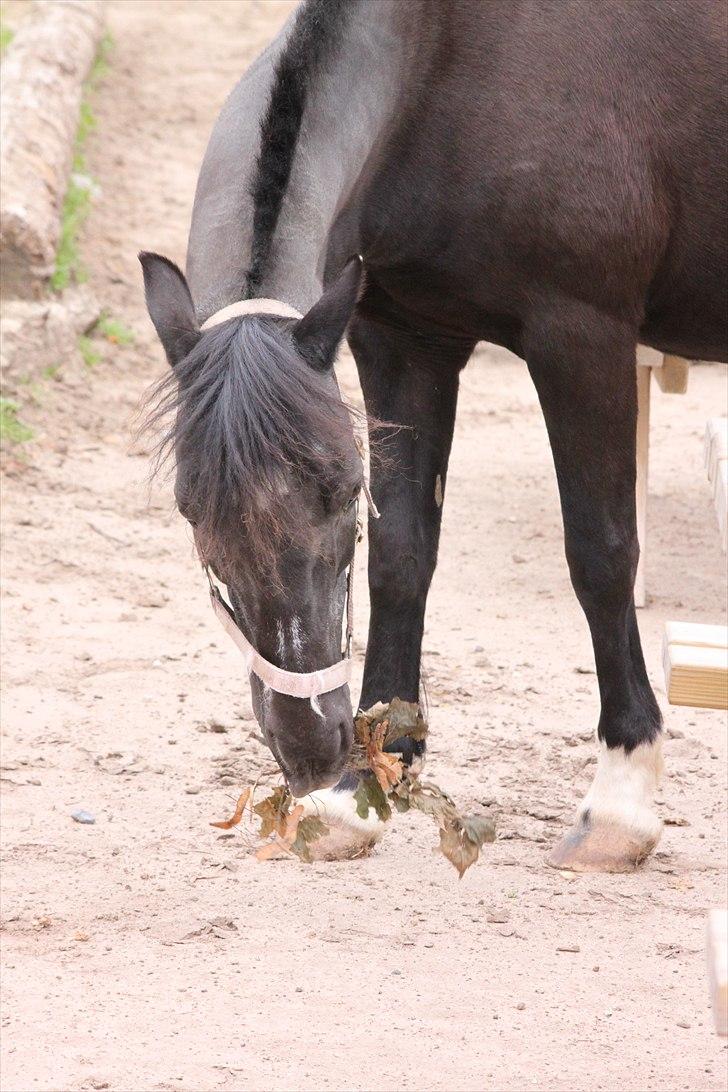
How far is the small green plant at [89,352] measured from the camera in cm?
656

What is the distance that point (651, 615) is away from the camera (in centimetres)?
490

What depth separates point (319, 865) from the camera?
3340 millimetres

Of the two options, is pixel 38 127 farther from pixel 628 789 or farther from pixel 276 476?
pixel 276 476

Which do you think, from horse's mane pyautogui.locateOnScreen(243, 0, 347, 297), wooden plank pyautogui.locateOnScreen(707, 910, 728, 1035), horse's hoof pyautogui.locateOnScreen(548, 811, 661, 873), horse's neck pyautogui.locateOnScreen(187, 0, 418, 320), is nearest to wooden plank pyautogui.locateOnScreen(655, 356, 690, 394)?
horse's hoof pyautogui.locateOnScreen(548, 811, 661, 873)

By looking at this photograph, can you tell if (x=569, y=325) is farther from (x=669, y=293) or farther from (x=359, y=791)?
(x=359, y=791)

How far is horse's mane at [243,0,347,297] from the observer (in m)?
2.52

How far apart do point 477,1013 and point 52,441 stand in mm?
3779

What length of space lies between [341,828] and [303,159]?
155cm

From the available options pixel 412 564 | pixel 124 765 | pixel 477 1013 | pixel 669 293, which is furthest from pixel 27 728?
pixel 669 293

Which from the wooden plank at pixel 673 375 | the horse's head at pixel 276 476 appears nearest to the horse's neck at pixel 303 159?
the horse's head at pixel 276 476

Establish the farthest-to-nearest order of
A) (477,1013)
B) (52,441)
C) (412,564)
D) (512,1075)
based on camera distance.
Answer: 1. (52,441)
2. (412,564)
3. (477,1013)
4. (512,1075)

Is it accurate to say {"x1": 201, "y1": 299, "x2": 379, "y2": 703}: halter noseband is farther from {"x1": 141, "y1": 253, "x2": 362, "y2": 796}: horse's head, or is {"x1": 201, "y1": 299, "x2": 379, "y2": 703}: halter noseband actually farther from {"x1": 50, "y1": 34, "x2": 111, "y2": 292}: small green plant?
{"x1": 50, "y1": 34, "x2": 111, "y2": 292}: small green plant

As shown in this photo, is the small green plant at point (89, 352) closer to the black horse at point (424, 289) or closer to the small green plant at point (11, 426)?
the small green plant at point (11, 426)

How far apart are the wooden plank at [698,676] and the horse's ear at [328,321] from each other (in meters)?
0.79
